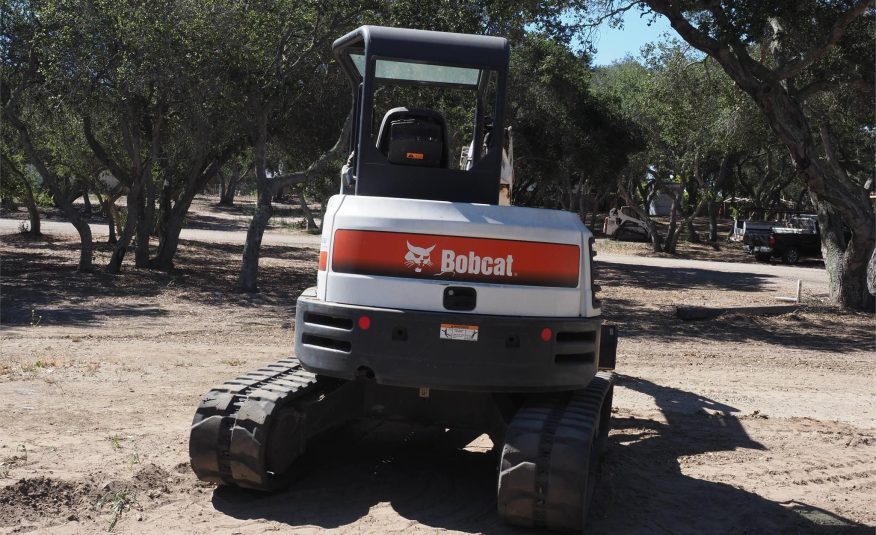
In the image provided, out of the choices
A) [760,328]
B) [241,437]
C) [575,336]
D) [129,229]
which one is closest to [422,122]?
[575,336]

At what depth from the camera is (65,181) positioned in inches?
1305

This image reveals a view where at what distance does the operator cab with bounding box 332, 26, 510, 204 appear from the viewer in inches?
246

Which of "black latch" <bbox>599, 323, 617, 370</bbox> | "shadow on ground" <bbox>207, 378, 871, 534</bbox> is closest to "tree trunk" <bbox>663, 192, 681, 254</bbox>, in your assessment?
"shadow on ground" <bbox>207, 378, 871, 534</bbox>

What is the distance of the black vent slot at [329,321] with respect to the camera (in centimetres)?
582

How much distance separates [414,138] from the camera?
6531mm

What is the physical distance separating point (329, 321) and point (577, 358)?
1603 mm

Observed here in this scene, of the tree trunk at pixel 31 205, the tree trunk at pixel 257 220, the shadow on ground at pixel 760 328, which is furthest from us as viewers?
the tree trunk at pixel 31 205

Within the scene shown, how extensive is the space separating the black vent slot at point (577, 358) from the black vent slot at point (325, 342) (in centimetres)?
132

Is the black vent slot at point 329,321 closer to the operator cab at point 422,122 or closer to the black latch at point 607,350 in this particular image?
the operator cab at point 422,122

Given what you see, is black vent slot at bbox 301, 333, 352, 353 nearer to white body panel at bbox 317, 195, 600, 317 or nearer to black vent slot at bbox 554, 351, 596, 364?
white body panel at bbox 317, 195, 600, 317

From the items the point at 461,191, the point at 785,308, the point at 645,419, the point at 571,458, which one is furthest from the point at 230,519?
the point at 785,308

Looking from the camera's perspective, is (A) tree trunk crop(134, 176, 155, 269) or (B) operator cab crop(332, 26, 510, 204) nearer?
(B) operator cab crop(332, 26, 510, 204)

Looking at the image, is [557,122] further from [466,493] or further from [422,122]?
[466,493]

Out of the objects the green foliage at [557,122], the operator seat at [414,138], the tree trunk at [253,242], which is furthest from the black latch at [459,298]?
the green foliage at [557,122]
